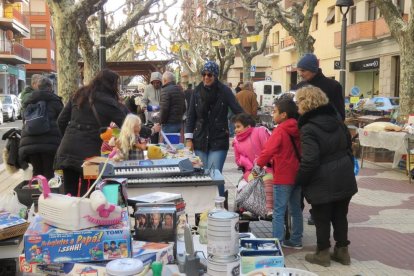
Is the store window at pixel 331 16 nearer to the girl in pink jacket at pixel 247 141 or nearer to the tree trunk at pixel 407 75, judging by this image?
the tree trunk at pixel 407 75

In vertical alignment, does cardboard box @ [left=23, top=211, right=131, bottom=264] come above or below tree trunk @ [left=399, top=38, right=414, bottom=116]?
below

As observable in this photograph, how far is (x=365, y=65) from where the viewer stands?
31.9m

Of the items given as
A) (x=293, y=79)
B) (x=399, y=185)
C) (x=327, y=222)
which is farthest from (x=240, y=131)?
(x=293, y=79)

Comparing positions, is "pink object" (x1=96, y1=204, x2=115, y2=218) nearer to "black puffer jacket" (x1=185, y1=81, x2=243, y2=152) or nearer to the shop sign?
"black puffer jacket" (x1=185, y1=81, x2=243, y2=152)

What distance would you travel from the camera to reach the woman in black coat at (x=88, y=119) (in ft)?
15.9

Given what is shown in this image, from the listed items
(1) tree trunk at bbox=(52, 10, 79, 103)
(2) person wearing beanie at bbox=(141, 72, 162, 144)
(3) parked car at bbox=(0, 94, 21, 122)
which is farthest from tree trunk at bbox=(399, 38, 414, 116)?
(3) parked car at bbox=(0, 94, 21, 122)

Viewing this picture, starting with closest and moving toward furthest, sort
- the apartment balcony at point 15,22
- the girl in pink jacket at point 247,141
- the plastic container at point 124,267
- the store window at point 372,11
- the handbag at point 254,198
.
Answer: the plastic container at point 124,267, the handbag at point 254,198, the girl in pink jacket at point 247,141, the store window at point 372,11, the apartment balcony at point 15,22

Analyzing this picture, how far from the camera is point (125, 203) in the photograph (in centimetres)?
327

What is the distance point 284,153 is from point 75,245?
9.24ft

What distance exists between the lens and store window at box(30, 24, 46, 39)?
207 ft

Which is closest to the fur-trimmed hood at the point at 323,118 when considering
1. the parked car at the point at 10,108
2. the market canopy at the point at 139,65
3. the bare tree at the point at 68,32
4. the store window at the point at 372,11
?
the bare tree at the point at 68,32

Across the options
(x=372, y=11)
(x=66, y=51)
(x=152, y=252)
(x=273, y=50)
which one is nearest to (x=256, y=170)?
(x=152, y=252)

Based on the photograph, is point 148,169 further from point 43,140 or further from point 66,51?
point 66,51

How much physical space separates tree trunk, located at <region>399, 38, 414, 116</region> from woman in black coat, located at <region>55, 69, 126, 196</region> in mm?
9721
